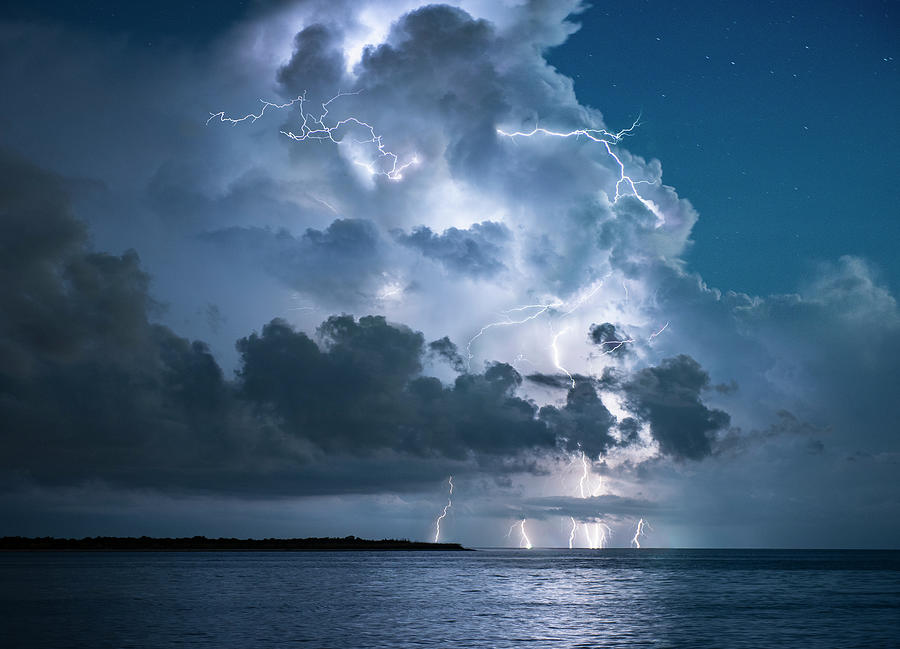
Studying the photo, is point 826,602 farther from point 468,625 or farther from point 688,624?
point 468,625

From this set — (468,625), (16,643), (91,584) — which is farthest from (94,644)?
(91,584)

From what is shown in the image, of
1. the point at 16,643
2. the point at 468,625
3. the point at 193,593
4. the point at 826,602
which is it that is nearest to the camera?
the point at 16,643

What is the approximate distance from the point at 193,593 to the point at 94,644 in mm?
35504

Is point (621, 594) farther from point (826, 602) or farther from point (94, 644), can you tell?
point (94, 644)

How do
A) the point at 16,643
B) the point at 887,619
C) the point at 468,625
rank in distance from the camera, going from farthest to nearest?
the point at 887,619
the point at 468,625
the point at 16,643

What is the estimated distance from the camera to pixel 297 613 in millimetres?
52156

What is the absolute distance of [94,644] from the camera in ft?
120

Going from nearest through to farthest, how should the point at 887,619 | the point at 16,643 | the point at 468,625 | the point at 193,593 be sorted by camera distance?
the point at 16,643 < the point at 468,625 < the point at 887,619 < the point at 193,593

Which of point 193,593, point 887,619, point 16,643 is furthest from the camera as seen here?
point 193,593

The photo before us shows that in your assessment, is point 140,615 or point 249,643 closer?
point 249,643

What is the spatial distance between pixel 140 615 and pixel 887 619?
49570 millimetres

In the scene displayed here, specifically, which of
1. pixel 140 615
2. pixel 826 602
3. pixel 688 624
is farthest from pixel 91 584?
pixel 826 602

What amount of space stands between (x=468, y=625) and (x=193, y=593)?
3627cm

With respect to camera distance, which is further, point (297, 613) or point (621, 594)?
point (621, 594)
